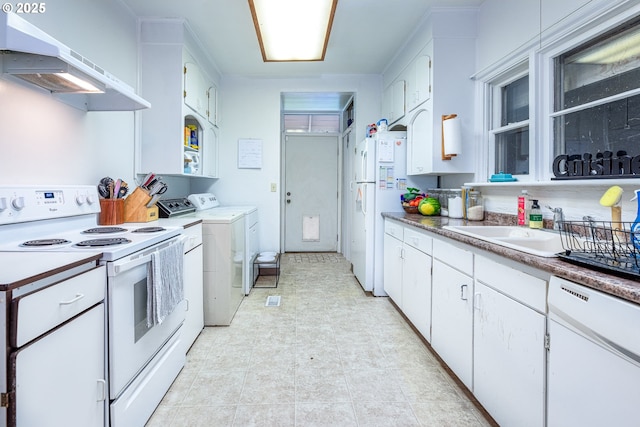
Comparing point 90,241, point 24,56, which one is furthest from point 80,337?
point 24,56

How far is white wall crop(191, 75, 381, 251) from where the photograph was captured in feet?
13.8

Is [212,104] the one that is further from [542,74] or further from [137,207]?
[542,74]

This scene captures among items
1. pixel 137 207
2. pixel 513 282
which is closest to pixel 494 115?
pixel 513 282

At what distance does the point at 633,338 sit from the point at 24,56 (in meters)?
2.25

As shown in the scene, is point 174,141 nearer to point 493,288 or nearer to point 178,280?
point 178,280

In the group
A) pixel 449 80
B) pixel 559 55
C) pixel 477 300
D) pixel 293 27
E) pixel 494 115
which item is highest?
pixel 293 27

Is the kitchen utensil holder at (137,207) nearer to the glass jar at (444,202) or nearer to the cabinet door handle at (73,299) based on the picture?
the cabinet door handle at (73,299)

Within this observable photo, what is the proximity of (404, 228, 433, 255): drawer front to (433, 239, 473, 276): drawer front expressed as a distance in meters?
0.12

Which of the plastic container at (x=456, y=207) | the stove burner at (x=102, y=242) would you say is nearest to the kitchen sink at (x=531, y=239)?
the plastic container at (x=456, y=207)

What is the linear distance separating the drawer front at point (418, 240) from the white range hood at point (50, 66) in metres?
1.95

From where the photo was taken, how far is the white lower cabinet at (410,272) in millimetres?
2244

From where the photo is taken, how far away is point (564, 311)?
1.04 metres

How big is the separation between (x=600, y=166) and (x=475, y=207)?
1074 millimetres

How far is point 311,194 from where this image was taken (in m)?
5.68
